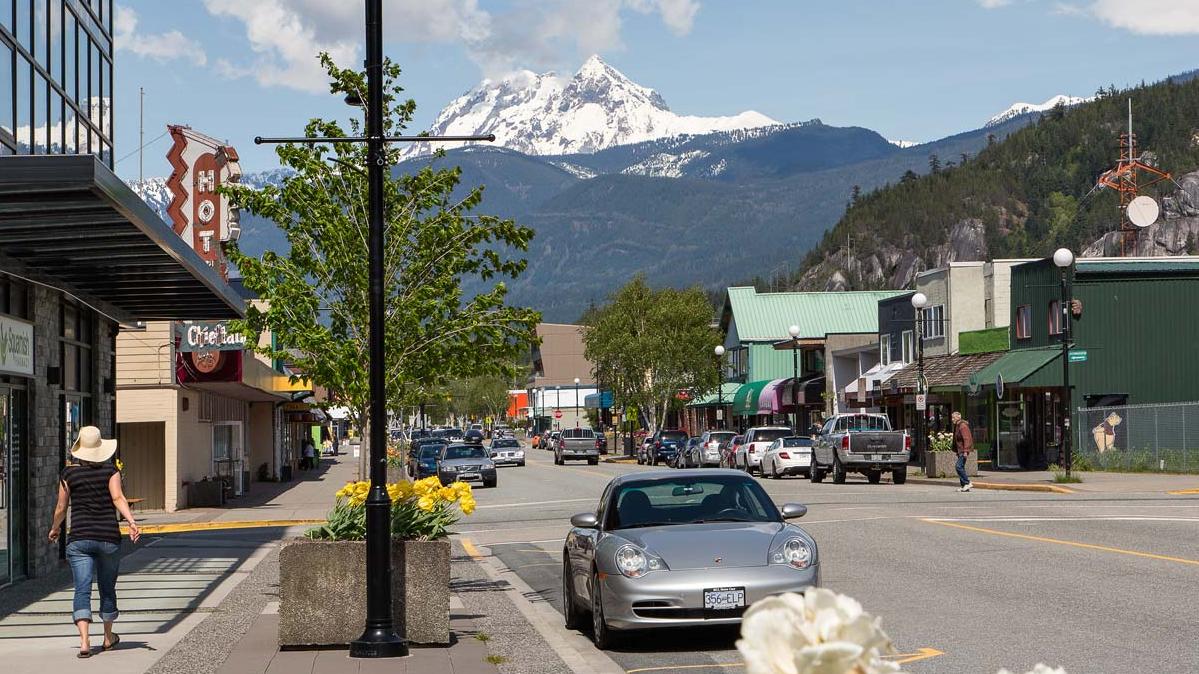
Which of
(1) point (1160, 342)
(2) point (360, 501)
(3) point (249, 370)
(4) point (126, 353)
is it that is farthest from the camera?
(1) point (1160, 342)

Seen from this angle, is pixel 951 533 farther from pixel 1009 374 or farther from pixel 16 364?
pixel 1009 374

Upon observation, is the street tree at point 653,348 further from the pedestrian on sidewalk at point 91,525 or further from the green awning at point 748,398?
the pedestrian on sidewalk at point 91,525

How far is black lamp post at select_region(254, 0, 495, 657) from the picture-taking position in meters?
11.5

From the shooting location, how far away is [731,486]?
45.2 ft

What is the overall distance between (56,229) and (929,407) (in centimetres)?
5040

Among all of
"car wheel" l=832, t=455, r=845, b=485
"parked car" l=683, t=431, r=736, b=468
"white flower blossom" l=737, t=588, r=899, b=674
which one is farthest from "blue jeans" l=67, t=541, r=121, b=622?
"parked car" l=683, t=431, r=736, b=468

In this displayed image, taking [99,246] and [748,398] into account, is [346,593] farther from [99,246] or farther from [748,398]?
[748,398]

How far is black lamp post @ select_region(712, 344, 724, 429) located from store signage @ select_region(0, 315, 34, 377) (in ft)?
191

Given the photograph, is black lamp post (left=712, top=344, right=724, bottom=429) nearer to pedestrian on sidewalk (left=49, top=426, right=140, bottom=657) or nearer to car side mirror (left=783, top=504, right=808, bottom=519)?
car side mirror (left=783, top=504, right=808, bottom=519)

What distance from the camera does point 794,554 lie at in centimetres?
1238

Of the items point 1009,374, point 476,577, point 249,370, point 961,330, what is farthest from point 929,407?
point 476,577

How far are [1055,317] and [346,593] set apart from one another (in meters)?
41.4

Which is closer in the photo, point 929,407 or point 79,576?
point 79,576

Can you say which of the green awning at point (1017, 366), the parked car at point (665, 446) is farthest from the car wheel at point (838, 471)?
the parked car at point (665, 446)
